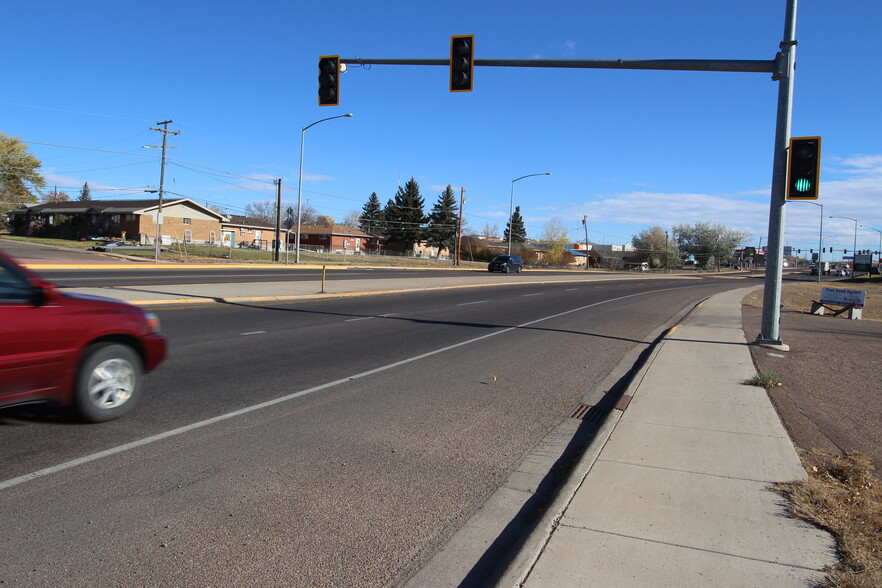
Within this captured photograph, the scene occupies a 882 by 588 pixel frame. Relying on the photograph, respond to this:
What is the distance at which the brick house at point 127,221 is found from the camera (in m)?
70.9

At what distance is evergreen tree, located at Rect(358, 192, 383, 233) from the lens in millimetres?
119375

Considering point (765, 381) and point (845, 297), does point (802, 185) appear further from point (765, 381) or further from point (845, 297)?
point (845, 297)

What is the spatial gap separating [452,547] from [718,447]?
3.17 metres

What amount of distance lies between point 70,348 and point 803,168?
38.5ft

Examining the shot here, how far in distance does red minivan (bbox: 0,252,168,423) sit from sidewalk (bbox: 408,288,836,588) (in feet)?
11.6

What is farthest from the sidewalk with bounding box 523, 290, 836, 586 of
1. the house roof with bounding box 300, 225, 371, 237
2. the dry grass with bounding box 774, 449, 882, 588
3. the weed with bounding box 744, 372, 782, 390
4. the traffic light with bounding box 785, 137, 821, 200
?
the house roof with bounding box 300, 225, 371, 237

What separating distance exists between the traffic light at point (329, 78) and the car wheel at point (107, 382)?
9452 mm

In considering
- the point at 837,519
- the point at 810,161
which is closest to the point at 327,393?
the point at 837,519

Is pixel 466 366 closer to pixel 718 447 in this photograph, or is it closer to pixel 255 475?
pixel 718 447

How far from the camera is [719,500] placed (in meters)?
4.27

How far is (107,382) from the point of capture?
5.41 meters

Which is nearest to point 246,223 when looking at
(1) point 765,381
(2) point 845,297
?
(2) point 845,297

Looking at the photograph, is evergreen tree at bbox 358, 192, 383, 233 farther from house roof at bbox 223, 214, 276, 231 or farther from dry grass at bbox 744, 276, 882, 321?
dry grass at bbox 744, 276, 882, 321

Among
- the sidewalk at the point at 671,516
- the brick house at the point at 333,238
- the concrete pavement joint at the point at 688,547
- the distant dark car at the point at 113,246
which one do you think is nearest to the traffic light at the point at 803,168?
the sidewalk at the point at 671,516
